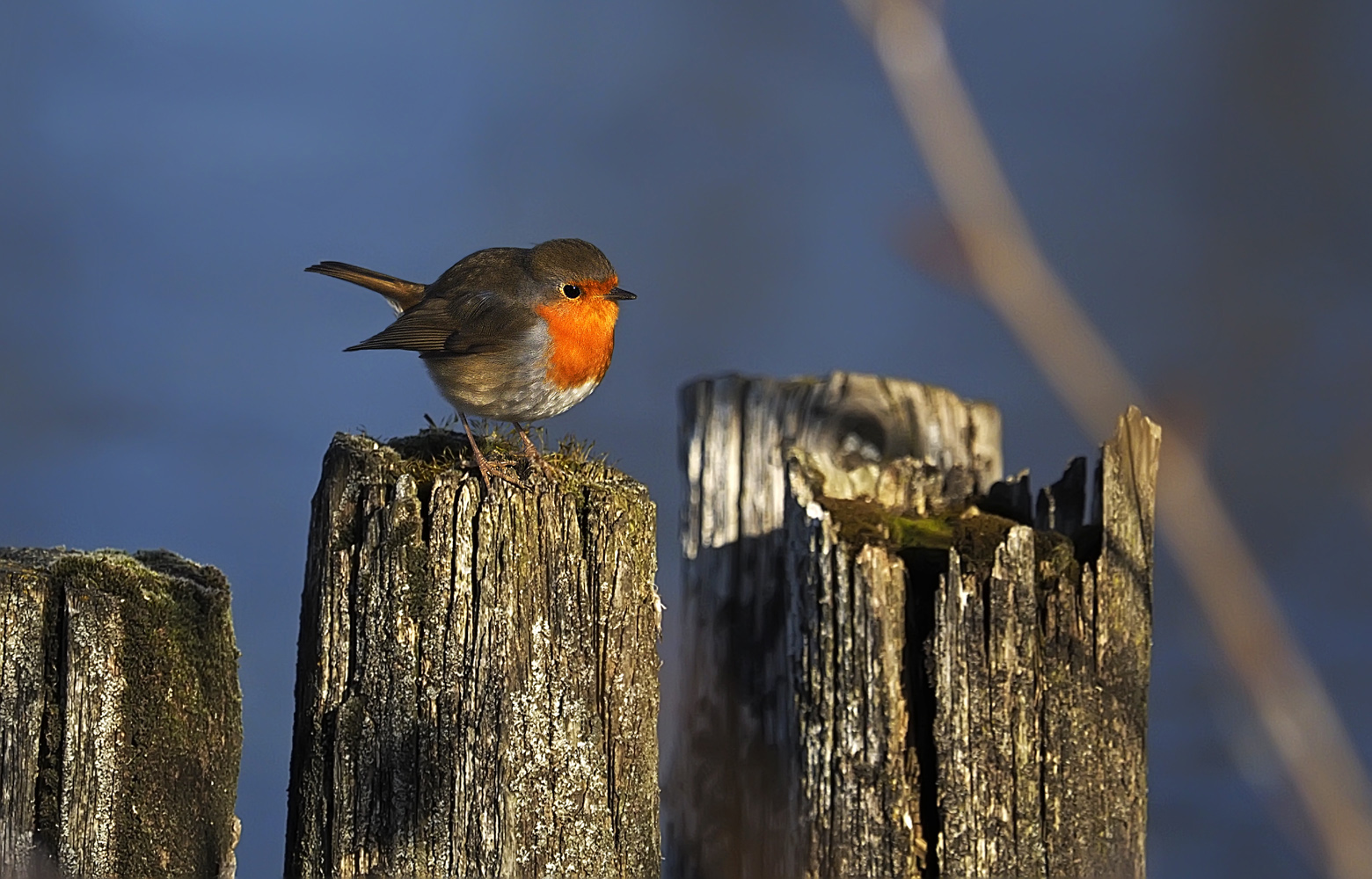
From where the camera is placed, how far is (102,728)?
2.40 metres

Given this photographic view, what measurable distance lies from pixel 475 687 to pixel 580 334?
1.55 meters

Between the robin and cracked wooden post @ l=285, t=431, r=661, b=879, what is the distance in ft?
3.69

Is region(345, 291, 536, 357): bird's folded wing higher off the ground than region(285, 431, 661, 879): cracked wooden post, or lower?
higher

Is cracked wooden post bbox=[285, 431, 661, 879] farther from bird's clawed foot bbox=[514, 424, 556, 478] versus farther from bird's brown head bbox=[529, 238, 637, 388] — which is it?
bird's brown head bbox=[529, 238, 637, 388]

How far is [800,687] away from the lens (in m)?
3.11

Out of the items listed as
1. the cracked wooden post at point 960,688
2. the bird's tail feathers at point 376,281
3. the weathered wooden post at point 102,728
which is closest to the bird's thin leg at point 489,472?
the weathered wooden post at point 102,728

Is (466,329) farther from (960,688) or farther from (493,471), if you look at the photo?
(960,688)

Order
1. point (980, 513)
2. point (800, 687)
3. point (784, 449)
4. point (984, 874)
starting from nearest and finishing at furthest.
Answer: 1. point (984, 874)
2. point (800, 687)
3. point (980, 513)
4. point (784, 449)

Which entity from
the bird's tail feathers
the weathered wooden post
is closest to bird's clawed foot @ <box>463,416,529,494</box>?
the weathered wooden post

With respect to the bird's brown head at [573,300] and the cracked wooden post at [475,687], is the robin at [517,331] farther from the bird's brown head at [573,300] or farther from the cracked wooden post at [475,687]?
the cracked wooden post at [475,687]

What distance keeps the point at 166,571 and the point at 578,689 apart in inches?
34.5

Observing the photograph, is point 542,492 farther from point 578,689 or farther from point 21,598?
point 21,598

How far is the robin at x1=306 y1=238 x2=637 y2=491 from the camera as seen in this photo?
3.68 m

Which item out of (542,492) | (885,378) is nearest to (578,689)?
(542,492)
